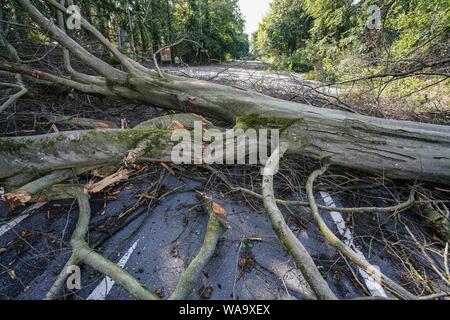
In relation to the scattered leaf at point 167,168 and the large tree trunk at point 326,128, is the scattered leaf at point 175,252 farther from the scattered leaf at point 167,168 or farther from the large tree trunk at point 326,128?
the large tree trunk at point 326,128

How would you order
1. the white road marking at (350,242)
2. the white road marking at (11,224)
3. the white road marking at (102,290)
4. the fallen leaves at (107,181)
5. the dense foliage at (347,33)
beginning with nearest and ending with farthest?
the white road marking at (102,290) < the white road marking at (350,242) < the white road marking at (11,224) < the fallen leaves at (107,181) < the dense foliage at (347,33)

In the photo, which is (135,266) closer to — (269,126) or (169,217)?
(169,217)

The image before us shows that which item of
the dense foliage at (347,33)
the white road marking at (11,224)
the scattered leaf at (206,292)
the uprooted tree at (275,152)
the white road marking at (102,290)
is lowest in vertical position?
the scattered leaf at (206,292)

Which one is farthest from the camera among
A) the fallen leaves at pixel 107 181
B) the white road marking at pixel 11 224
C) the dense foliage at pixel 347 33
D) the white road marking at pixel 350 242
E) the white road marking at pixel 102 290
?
the dense foliage at pixel 347 33

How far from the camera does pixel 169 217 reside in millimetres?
2479

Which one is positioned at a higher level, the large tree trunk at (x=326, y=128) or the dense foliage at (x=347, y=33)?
the dense foliage at (x=347, y=33)

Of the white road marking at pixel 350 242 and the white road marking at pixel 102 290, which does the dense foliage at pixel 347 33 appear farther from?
the white road marking at pixel 102 290

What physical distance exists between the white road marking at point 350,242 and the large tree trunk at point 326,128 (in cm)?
54

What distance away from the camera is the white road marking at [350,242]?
1848 millimetres

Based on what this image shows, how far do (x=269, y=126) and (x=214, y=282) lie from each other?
1.76m

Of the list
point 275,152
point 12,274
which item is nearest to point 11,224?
point 12,274

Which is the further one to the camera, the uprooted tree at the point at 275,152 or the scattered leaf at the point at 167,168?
the scattered leaf at the point at 167,168

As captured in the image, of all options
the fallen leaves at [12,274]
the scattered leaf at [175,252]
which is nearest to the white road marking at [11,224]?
the fallen leaves at [12,274]

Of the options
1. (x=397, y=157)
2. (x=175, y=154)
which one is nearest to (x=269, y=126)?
(x=175, y=154)
